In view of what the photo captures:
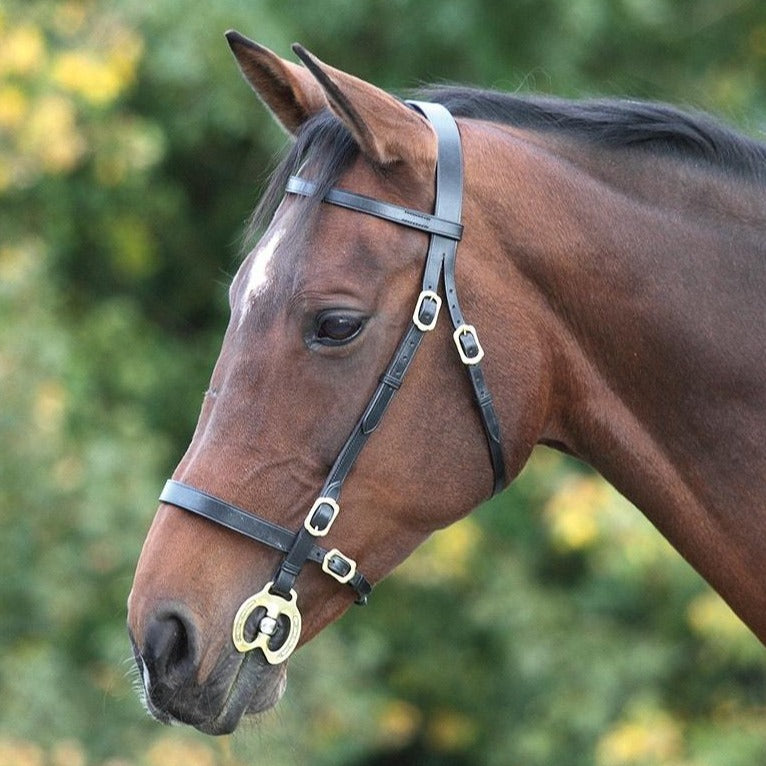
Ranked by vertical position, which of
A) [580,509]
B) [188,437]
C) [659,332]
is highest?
[659,332]

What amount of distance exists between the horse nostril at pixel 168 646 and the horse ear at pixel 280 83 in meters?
1.05

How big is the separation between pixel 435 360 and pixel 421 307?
0.11 meters

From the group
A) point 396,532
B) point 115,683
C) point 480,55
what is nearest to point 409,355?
point 396,532

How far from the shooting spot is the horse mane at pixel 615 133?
2.53 m

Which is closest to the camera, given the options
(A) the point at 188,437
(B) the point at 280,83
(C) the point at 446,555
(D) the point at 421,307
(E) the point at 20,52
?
(D) the point at 421,307

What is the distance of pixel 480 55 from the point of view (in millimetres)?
6621

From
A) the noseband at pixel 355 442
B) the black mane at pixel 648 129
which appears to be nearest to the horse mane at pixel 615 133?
the black mane at pixel 648 129

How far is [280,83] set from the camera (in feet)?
8.29

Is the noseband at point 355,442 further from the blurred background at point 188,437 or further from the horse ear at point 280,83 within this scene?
the blurred background at point 188,437

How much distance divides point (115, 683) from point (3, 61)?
2.88 metres

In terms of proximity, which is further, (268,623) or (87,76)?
(87,76)

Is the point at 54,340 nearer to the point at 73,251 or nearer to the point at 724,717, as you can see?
the point at 73,251

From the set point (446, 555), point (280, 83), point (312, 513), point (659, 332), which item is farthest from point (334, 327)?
point (446, 555)

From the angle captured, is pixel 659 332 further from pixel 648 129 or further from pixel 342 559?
pixel 342 559
